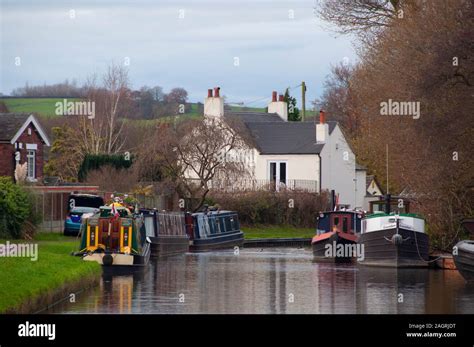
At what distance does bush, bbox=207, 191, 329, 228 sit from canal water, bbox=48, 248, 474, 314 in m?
18.8

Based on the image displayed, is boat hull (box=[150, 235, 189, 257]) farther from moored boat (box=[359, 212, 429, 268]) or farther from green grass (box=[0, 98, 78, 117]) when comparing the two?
green grass (box=[0, 98, 78, 117])

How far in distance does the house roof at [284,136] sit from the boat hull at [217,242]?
13137 millimetres

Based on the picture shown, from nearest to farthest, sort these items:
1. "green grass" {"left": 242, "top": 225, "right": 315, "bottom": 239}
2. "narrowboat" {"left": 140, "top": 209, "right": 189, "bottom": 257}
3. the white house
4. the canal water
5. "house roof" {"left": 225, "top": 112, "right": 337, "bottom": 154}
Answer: the canal water, "narrowboat" {"left": 140, "top": 209, "right": 189, "bottom": 257}, "green grass" {"left": 242, "top": 225, "right": 315, "bottom": 239}, the white house, "house roof" {"left": 225, "top": 112, "right": 337, "bottom": 154}

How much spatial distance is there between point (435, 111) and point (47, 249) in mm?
13794

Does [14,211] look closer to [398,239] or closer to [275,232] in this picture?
[398,239]

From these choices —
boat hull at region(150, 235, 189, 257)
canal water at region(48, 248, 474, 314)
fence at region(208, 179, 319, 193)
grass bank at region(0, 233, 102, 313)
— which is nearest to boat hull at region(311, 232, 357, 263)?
canal water at region(48, 248, 474, 314)

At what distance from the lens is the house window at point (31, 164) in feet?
179

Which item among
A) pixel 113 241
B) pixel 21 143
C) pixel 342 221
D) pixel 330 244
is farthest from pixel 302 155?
pixel 113 241

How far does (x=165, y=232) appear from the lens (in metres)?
49.6

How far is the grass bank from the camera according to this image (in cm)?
2384

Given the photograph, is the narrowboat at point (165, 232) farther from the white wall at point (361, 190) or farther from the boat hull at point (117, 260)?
the white wall at point (361, 190)

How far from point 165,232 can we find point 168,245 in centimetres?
57
